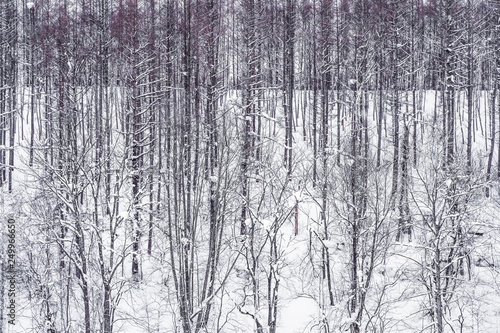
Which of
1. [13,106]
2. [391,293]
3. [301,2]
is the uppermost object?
[301,2]

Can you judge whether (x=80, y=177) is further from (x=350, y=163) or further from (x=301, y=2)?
(x=301, y=2)

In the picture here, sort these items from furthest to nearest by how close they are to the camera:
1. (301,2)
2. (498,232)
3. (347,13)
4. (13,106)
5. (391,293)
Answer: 1. (301,2)
2. (347,13)
3. (13,106)
4. (498,232)
5. (391,293)

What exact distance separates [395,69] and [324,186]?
8.84 m

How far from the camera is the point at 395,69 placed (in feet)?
77.7

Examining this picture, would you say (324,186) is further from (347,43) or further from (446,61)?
(347,43)

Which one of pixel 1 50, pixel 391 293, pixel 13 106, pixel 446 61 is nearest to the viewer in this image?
pixel 391 293

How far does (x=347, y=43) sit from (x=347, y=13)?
12.4 ft

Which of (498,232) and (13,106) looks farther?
(13,106)

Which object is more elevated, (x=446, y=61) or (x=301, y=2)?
(x=301, y=2)

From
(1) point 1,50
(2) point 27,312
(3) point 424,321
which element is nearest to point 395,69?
(3) point 424,321

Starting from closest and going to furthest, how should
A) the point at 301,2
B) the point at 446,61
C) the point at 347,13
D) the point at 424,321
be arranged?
the point at 424,321, the point at 446,61, the point at 347,13, the point at 301,2

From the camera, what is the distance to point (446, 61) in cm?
2334

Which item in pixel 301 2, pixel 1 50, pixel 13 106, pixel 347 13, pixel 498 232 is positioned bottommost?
pixel 498 232

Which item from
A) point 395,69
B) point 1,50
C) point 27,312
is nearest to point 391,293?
point 395,69
